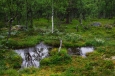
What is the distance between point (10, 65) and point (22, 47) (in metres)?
10.8

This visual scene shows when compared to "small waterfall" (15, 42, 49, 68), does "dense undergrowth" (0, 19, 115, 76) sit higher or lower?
higher

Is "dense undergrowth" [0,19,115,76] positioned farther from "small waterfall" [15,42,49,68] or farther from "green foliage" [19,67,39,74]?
"small waterfall" [15,42,49,68]

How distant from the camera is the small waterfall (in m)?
27.6


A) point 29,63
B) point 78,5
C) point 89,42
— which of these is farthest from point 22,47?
point 78,5

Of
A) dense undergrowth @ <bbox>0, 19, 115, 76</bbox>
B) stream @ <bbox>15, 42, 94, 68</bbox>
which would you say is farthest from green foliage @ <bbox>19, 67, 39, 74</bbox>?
stream @ <bbox>15, 42, 94, 68</bbox>

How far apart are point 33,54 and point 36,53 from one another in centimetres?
70

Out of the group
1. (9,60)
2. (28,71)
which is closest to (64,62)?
(28,71)

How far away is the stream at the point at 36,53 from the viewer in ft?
92.3

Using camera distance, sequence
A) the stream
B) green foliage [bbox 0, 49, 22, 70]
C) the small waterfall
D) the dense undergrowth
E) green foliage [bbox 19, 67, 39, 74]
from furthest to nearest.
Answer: the stream < the small waterfall < green foliage [bbox 0, 49, 22, 70] < green foliage [bbox 19, 67, 39, 74] < the dense undergrowth

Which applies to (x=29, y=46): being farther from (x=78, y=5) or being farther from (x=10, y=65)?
(x=78, y=5)

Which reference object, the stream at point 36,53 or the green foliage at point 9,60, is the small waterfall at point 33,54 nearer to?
the stream at point 36,53

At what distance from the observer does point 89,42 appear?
39219mm

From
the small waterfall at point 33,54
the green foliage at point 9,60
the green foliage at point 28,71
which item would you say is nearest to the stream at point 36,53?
the small waterfall at point 33,54

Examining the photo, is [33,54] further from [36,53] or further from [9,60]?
[9,60]
